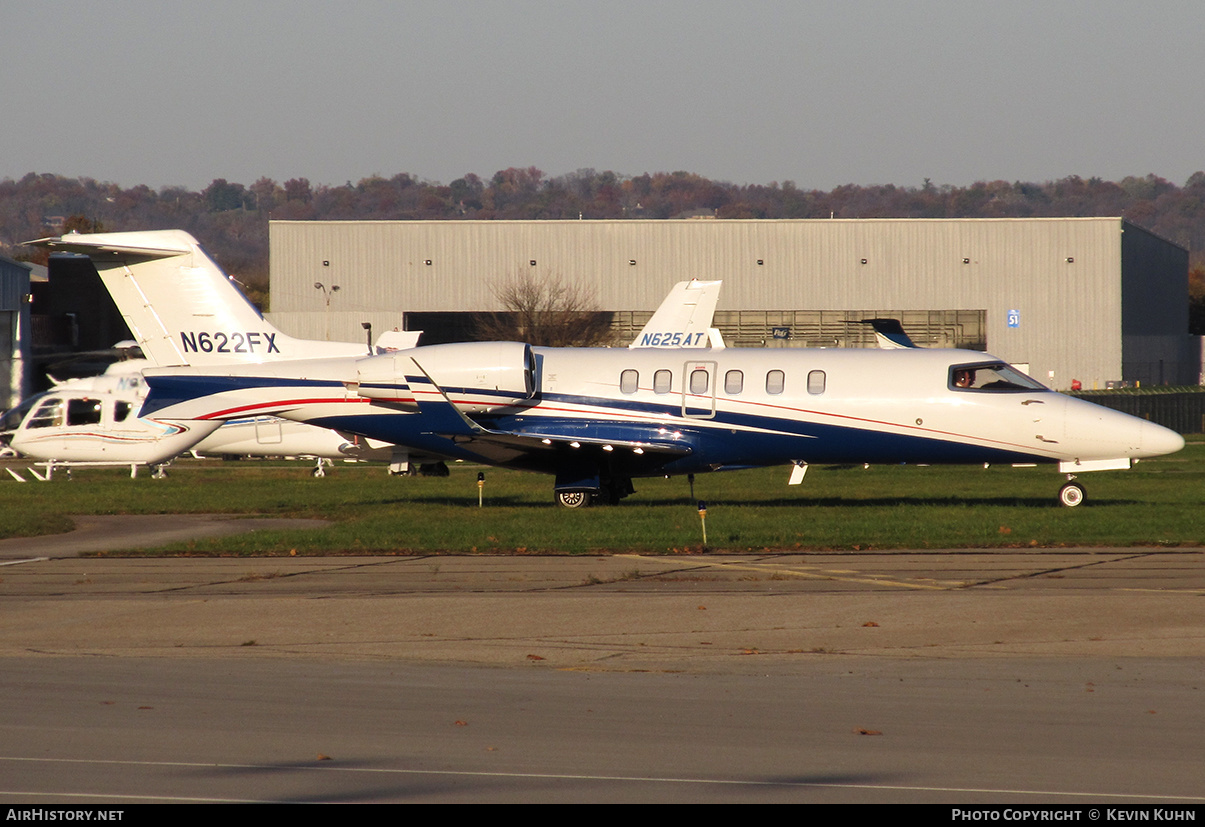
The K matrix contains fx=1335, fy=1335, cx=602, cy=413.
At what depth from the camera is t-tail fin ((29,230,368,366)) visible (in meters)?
24.4

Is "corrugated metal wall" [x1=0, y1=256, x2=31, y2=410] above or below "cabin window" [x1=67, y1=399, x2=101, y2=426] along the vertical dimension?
above

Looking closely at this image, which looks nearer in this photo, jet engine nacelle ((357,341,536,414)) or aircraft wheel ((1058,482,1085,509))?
aircraft wheel ((1058,482,1085,509))

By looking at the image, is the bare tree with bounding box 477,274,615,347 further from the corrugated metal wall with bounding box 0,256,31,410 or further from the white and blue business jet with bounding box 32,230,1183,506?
the white and blue business jet with bounding box 32,230,1183,506

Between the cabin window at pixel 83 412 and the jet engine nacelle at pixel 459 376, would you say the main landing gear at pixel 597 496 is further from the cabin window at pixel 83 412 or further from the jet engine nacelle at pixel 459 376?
the cabin window at pixel 83 412

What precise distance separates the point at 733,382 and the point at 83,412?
18.5m

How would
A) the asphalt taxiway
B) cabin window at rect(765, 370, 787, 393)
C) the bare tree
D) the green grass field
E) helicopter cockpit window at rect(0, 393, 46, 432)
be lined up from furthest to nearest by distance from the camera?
1. the bare tree
2. helicopter cockpit window at rect(0, 393, 46, 432)
3. cabin window at rect(765, 370, 787, 393)
4. the green grass field
5. the asphalt taxiway

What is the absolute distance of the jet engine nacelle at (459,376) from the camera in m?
22.6

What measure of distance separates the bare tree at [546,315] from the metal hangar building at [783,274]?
1.82 ft

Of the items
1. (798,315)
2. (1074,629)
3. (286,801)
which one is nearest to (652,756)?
(286,801)

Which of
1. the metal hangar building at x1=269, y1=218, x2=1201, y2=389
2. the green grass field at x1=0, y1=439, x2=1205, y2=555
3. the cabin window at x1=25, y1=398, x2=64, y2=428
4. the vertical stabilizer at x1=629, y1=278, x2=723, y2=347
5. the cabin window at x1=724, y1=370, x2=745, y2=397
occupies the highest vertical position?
the metal hangar building at x1=269, y1=218, x2=1201, y2=389

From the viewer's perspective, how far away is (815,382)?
74.4 ft

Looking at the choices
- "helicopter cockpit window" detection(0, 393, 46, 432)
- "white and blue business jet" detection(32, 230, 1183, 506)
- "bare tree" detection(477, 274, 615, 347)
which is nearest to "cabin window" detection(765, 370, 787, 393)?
"white and blue business jet" detection(32, 230, 1183, 506)

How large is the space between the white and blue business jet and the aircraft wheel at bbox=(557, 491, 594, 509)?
0.08 feet

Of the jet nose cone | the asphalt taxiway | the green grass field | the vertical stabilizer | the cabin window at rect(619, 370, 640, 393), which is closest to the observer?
the asphalt taxiway
